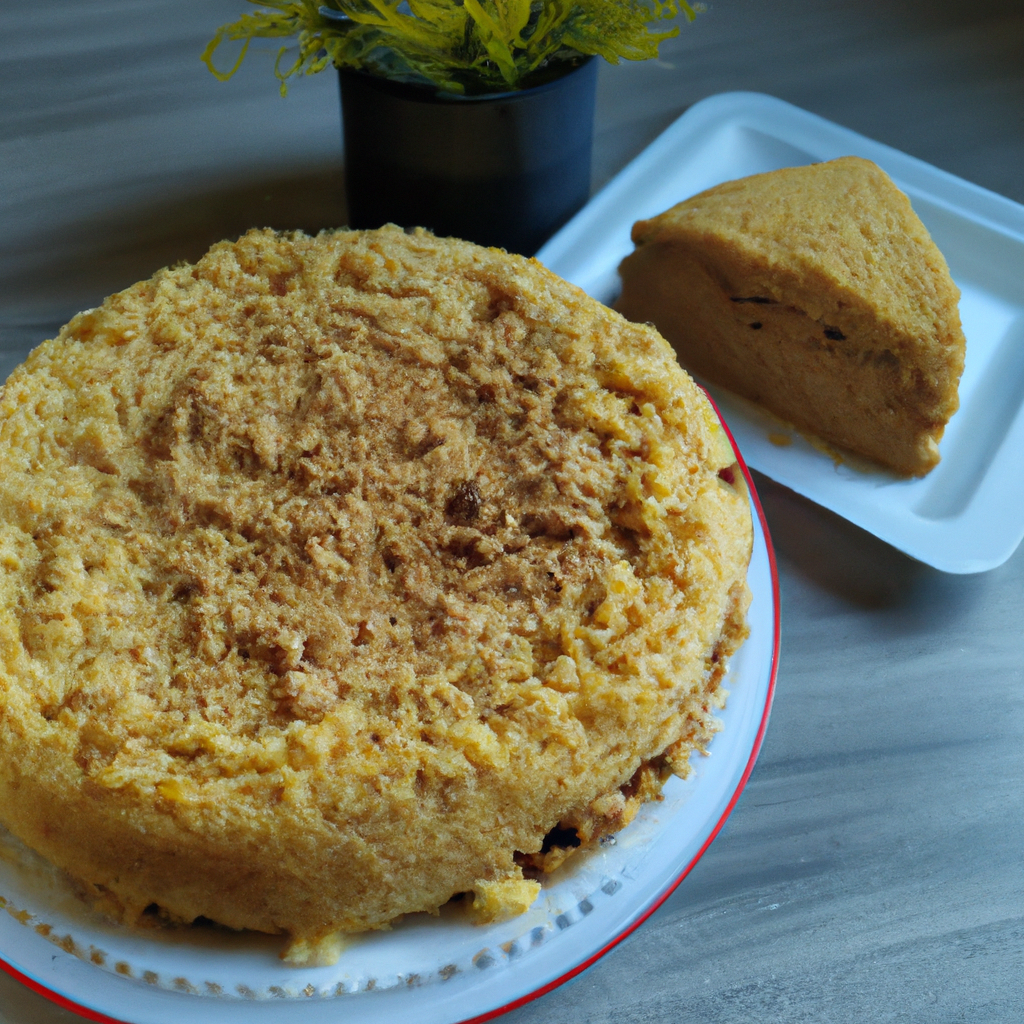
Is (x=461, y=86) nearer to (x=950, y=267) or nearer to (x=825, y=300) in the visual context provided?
(x=825, y=300)

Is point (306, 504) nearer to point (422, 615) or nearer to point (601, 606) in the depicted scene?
point (422, 615)

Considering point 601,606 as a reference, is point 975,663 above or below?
below

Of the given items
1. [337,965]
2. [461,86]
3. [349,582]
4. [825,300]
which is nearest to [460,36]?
[461,86]

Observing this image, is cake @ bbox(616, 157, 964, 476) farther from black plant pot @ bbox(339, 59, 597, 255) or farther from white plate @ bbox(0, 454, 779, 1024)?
white plate @ bbox(0, 454, 779, 1024)

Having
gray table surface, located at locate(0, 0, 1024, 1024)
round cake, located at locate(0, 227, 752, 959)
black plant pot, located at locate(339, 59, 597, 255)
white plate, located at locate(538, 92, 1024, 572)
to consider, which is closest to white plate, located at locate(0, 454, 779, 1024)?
round cake, located at locate(0, 227, 752, 959)

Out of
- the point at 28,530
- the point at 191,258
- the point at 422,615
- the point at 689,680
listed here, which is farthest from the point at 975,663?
the point at 191,258

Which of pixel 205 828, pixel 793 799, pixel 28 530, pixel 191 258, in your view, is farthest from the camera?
pixel 191 258

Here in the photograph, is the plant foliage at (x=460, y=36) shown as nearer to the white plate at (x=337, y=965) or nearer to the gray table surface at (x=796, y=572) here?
the gray table surface at (x=796, y=572)
